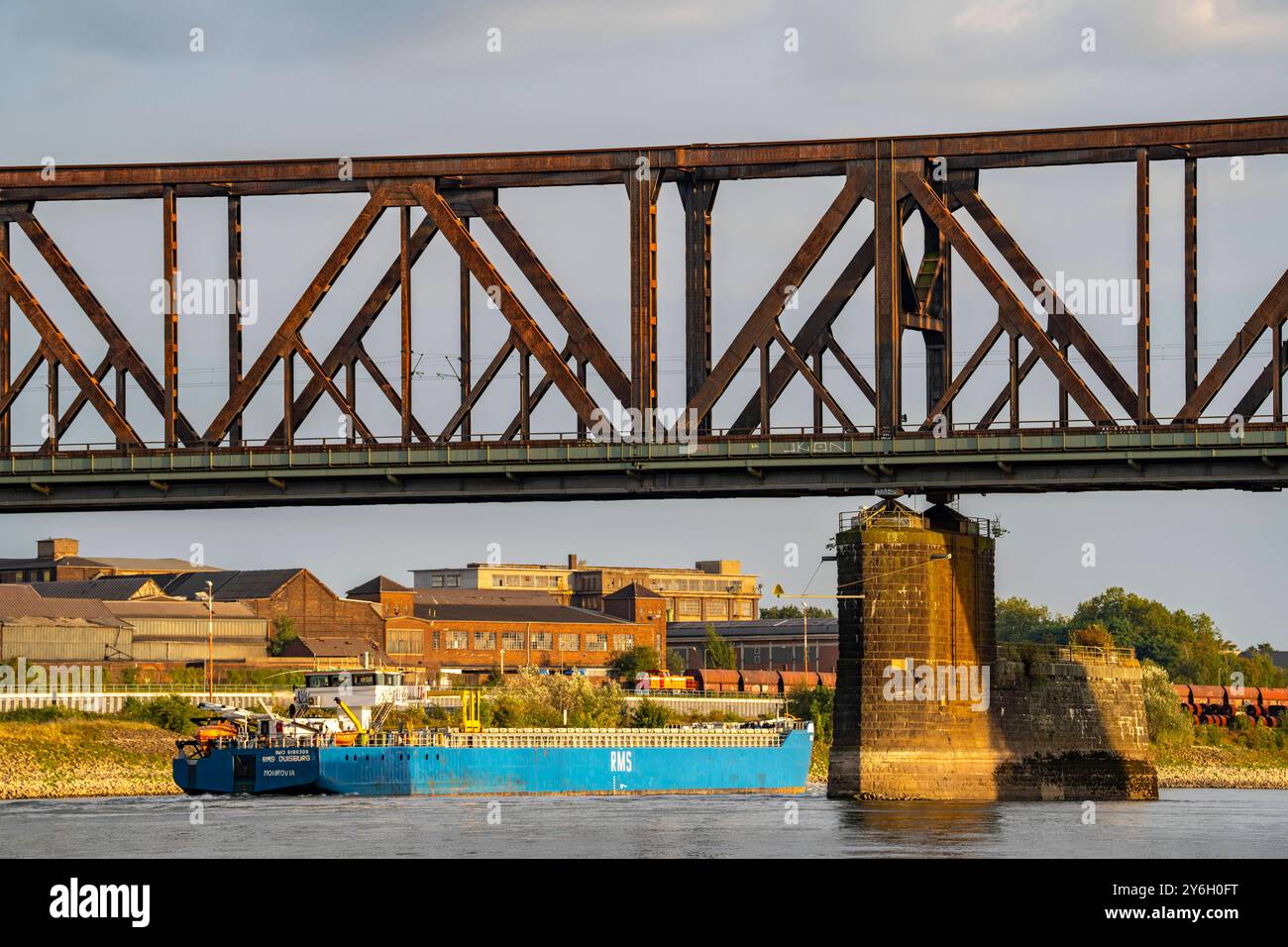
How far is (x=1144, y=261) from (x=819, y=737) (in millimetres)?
69773

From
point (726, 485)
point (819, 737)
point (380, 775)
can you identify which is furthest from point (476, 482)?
point (819, 737)

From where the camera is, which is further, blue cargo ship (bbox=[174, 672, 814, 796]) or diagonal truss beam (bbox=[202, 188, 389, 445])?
blue cargo ship (bbox=[174, 672, 814, 796])

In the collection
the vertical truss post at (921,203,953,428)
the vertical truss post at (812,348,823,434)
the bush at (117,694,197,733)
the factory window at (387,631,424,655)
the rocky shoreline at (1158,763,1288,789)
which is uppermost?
the vertical truss post at (921,203,953,428)

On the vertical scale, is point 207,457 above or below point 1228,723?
above

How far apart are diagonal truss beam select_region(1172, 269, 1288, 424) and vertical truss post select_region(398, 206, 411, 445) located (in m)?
Answer: 23.5

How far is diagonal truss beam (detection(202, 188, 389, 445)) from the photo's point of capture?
70.7 m

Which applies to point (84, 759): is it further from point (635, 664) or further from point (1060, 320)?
point (635, 664)

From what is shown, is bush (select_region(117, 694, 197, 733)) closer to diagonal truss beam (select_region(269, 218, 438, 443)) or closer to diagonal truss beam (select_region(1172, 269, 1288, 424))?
diagonal truss beam (select_region(269, 218, 438, 443))

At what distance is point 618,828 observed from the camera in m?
71.2

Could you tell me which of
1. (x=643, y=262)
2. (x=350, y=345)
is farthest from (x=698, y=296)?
(x=350, y=345)

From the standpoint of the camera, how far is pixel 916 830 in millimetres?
66000

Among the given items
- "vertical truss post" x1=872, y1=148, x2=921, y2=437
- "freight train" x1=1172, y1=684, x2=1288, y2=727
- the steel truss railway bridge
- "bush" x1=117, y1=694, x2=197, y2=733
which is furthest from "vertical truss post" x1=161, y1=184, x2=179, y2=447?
"freight train" x1=1172, y1=684, x2=1288, y2=727

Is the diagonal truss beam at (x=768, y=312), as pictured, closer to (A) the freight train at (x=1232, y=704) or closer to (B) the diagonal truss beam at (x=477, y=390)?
(B) the diagonal truss beam at (x=477, y=390)
